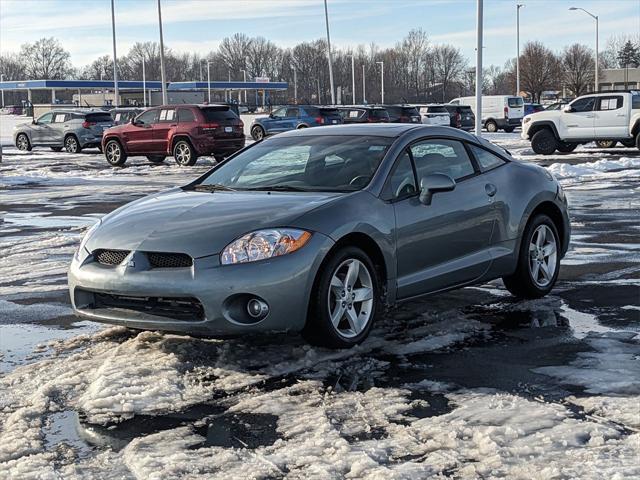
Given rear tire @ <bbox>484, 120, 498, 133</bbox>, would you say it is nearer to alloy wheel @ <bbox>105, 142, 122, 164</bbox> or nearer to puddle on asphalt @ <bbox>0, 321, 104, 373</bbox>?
alloy wheel @ <bbox>105, 142, 122, 164</bbox>

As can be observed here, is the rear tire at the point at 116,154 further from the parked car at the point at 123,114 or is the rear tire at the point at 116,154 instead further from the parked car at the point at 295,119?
the parked car at the point at 123,114

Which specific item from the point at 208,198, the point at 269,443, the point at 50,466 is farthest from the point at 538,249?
the point at 50,466

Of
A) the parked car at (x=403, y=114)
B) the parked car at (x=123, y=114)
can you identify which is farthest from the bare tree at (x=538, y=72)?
the parked car at (x=123, y=114)

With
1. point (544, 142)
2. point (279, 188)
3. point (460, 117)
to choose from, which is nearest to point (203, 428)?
point (279, 188)

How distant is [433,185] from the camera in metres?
6.52

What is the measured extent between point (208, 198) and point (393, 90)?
469 feet

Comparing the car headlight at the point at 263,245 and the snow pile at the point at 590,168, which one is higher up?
the car headlight at the point at 263,245

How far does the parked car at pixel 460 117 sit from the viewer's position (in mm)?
45969

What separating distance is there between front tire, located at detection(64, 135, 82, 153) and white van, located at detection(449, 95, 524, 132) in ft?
69.3

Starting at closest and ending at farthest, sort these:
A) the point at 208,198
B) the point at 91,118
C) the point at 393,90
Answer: the point at 208,198 → the point at 91,118 → the point at 393,90

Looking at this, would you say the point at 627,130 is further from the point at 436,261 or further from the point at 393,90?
the point at 393,90

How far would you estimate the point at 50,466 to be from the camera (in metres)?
4.11

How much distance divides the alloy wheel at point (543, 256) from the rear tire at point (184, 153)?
796 inches

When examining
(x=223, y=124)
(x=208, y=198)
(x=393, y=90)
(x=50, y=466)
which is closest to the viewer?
(x=50, y=466)
